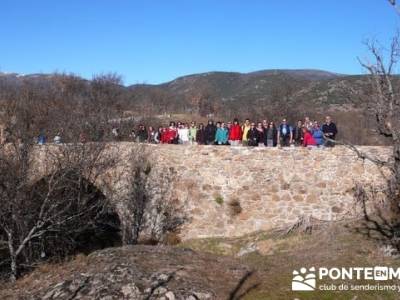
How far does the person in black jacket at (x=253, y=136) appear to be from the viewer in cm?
2230

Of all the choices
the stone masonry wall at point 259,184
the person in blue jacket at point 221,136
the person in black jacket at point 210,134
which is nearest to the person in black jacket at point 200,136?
the person in black jacket at point 210,134

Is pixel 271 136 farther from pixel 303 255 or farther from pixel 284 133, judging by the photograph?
pixel 303 255

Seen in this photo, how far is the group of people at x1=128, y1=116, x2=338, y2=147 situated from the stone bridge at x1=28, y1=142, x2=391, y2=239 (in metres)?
0.72

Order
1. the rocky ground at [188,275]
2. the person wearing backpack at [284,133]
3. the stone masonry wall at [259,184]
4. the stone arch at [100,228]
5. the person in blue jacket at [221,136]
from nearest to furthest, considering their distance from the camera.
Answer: the rocky ground at [188,275]
the stone masonry wall at [259,184]
the person wearing backpack at [284,133]
the stone arch at [100,228]
the person in blue jacket at [221,136]

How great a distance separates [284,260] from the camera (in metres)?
14.2

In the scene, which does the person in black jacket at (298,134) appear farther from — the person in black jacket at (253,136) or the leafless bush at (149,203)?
the leafless bush at (149,203)

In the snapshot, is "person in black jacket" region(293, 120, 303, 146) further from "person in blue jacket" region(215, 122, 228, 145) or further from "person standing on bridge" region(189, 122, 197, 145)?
"person standing on bridge" region(189, 122, 197, 145)

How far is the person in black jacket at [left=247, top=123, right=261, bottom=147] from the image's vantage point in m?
22.3

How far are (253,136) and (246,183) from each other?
1.98 m

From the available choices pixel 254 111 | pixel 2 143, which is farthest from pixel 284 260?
pixel 254 111

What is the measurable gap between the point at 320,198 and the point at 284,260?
7.80m

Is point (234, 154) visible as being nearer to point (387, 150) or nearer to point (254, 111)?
point (387, 150)

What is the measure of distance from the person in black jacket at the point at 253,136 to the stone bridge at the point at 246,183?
0.72m

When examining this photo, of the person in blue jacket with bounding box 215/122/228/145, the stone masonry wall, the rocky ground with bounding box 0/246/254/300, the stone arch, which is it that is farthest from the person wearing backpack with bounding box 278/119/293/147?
the rocky ground with bounding box 0/246/254/300
